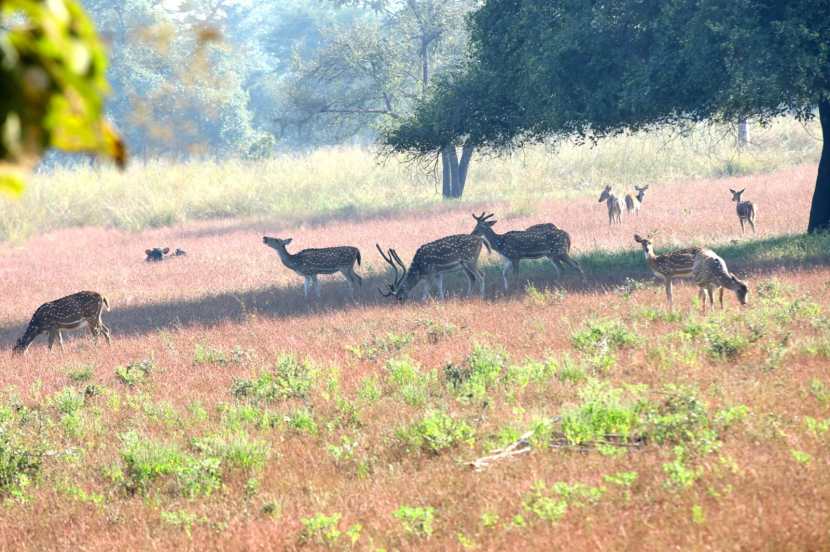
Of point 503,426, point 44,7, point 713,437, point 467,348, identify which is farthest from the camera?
point 467,348

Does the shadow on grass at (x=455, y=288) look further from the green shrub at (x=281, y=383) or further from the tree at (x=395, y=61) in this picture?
the tree at (x=395, y=61)

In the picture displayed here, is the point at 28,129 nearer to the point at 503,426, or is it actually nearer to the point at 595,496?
the point at 595,496

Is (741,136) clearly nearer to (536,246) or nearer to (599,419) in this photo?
(536,246)

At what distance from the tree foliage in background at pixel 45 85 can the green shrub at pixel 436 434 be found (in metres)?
6.76

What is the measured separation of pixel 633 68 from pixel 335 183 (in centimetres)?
3167

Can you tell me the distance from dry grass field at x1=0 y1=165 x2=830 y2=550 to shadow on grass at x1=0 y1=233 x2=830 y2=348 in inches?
6.2

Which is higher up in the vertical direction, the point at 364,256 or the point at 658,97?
the point at 658,97

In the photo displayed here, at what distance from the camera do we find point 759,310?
13.2 m

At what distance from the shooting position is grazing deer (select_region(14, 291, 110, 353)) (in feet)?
57.4

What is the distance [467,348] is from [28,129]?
1140 cm

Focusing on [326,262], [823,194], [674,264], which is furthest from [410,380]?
[823,194]

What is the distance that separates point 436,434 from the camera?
8.60 m

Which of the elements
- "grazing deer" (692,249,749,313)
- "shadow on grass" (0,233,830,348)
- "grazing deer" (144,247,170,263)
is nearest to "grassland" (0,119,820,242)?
"grazing deer" (144,247,170,263)

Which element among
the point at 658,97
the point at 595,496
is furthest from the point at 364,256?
the point at 595,496
